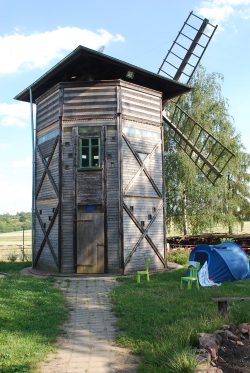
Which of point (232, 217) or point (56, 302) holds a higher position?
point (232, 217)

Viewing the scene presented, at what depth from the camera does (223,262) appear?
14383 millimetres

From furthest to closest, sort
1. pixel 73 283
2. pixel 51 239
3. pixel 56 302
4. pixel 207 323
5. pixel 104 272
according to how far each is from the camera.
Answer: pixel 51 239 → pixel 104 272 → pixel 73 283 → pixel 56 302 → pixel 207 323

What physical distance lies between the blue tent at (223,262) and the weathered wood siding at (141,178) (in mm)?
2857

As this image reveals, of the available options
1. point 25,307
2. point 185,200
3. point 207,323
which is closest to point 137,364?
point 207,323

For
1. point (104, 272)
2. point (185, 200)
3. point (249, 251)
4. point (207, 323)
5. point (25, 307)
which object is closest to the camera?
point (207, 323)

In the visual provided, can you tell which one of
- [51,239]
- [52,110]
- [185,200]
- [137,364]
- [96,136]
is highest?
[52,110]

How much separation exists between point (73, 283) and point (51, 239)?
3.60 metres

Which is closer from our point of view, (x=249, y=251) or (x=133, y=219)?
(x=133, y=219)

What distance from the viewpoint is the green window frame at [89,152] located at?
17.1 m

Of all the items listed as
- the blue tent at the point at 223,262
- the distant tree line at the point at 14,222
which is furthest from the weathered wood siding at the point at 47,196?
the distant tree line at the point at 14,222

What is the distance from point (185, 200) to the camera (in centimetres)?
3103

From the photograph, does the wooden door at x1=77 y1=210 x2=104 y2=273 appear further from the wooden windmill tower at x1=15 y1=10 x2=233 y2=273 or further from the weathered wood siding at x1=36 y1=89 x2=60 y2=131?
the weathered wood siding at x1=36 y1=89 x2=60 y2=131

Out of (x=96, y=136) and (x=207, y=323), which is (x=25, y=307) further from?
(x=96, y=136)

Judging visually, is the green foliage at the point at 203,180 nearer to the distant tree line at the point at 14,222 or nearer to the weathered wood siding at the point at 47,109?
the weathered wood siding at the point at 47,109
